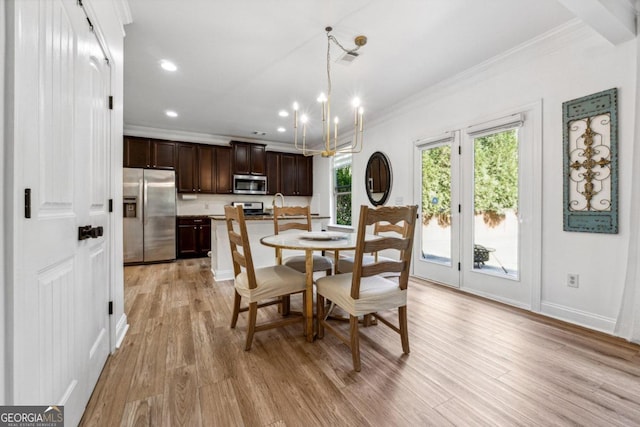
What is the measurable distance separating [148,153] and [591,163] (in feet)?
20.8

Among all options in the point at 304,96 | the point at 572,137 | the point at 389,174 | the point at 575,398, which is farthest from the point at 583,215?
the point at 304,96

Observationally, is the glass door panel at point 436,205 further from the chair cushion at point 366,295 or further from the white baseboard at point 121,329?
the white baseboard at point 121,329

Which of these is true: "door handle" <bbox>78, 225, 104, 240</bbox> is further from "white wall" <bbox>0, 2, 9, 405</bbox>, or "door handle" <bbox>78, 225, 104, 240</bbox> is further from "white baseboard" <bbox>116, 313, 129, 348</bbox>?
"white baseboard" <bbox>116, 313, 129, 348</bbox>

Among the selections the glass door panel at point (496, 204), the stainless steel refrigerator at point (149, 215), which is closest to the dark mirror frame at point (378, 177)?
the glass door panel at point (496, 204)

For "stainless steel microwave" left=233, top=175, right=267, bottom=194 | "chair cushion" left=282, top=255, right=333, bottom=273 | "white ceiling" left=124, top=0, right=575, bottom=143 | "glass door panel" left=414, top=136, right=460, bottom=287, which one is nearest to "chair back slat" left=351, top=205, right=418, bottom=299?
"chair cushion" left=282, top=255, right=333, bottom=273

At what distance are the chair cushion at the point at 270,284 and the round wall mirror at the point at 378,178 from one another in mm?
2744

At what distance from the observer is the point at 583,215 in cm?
230

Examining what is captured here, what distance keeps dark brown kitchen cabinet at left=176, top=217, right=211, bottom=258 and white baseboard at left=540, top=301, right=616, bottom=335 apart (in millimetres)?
5324

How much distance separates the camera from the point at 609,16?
1849 mm

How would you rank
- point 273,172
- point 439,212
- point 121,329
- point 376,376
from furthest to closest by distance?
point 273,172 → point 439,212 → point 121,329 → point 376,376

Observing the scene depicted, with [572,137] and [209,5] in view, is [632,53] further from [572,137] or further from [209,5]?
[209,5]

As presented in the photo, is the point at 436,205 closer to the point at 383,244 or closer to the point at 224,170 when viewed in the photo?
the point at 383,244

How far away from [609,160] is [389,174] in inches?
98.2

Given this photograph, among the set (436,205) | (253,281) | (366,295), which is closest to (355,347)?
(366,295)
